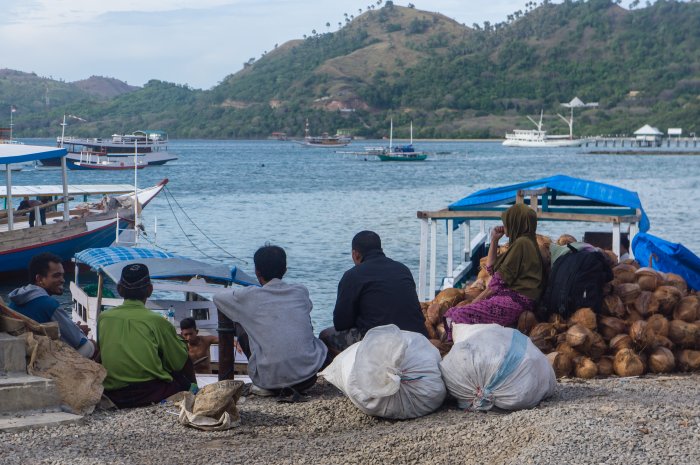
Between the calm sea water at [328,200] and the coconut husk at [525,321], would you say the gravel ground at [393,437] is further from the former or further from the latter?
the calm sea water at [328,200]

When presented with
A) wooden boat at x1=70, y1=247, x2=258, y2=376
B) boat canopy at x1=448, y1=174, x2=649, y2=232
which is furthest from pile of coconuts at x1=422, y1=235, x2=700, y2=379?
boat canopy at x1=448, y1=174, x2=649, y2=232

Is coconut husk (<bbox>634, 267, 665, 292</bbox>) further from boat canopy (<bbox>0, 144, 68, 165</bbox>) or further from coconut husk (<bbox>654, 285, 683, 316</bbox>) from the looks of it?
boat canopy (<bbox>0, 144, 68, 165</bbox>)

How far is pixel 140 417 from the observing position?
602 cm

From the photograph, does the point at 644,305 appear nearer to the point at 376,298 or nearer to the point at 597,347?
the point at 597,347

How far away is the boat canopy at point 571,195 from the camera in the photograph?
13.0 m

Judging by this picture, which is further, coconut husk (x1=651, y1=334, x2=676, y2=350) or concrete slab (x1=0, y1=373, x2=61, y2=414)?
coconut husk (x1=651, y1=334, x2=676, y2=350)

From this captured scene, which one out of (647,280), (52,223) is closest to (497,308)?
(647,280)

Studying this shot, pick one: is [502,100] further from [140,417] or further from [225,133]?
[140,417]

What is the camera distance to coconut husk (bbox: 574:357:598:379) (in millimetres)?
7570

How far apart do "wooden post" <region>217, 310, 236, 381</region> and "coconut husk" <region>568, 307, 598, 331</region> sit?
2.76 m

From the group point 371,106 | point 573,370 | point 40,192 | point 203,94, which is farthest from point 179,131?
point 573,370

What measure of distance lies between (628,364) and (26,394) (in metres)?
4.57

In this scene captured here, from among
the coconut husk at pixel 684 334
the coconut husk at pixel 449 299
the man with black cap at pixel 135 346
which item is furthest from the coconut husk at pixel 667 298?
the man with black cap at pixel 135 346

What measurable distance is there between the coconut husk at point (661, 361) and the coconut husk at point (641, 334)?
9cm
